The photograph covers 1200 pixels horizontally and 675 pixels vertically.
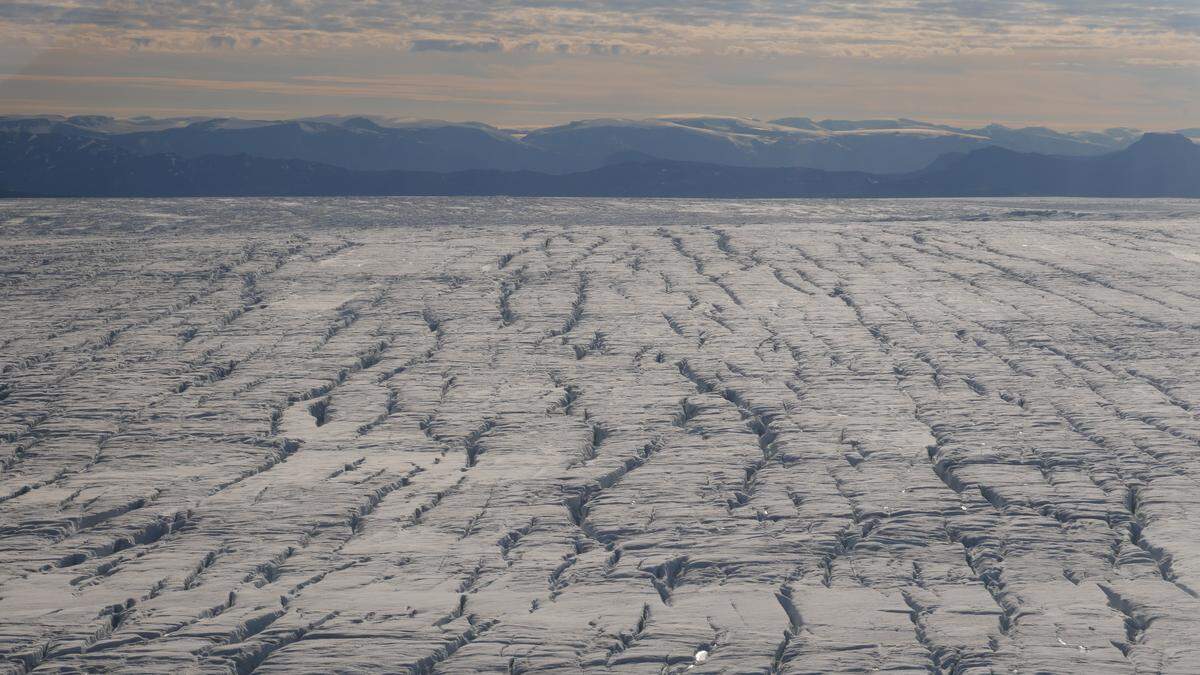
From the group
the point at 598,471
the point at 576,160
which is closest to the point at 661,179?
the point at 576,160

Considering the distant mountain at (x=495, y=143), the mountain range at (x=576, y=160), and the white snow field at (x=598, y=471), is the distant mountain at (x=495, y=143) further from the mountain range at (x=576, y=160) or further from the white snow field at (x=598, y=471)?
the white snow field at (x=598, y=471)

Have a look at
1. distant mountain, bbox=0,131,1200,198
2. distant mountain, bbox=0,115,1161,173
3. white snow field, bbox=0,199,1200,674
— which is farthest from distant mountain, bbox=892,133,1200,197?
white snow field, bbox=0,199,1200,674

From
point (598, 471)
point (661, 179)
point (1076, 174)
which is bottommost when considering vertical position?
point (598, 471)

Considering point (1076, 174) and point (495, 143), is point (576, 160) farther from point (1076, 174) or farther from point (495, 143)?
point (1076, 174)

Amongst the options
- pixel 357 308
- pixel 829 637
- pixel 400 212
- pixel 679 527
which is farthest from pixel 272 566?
pixel 400 212

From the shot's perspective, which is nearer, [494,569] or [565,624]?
[565,624]

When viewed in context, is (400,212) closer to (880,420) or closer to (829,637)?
(880,420)

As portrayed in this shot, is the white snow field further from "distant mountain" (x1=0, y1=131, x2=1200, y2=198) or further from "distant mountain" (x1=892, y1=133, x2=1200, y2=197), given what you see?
"distant mountain" (x1=892, y1=133, x2=1200, y2=197)
